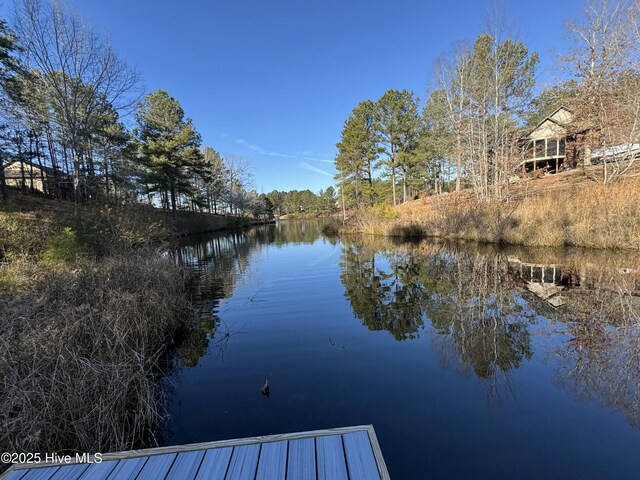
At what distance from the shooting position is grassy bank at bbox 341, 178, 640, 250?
11.2m

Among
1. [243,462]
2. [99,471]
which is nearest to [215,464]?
[243,462]

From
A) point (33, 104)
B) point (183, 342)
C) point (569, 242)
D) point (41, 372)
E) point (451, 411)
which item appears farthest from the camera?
point (33, 104)

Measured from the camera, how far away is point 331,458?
2.24m

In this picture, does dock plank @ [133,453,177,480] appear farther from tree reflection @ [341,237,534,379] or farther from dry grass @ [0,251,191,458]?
tree reflection @ [341,237,534,379]

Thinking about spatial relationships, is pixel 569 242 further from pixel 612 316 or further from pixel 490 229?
pixel 612 316

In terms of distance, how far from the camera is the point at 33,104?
18.3 m

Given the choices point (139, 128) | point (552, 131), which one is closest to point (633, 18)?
point (552, 131)

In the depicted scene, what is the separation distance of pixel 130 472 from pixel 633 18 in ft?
75.8

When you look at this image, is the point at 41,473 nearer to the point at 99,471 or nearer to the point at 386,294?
the point at 99,471

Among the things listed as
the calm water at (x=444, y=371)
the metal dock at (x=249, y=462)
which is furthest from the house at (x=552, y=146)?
the metal dock at (x=249, y=462)

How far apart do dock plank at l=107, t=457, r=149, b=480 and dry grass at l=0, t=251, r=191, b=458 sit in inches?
29.3

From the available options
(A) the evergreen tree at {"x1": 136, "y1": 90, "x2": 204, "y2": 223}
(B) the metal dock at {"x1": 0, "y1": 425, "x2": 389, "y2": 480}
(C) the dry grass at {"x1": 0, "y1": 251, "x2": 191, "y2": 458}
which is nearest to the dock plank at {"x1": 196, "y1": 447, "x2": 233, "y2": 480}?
(B) the metal dock at {"x1": 0, "y1": 425, "x2": 389, "y2": 480}

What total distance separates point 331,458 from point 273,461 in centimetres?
44

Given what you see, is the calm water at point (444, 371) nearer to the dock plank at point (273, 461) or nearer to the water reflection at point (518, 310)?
the water reflection at point (518, 310)
